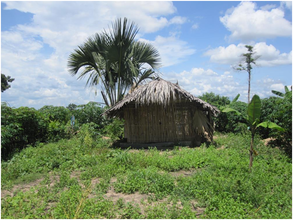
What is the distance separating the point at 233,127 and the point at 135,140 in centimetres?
547

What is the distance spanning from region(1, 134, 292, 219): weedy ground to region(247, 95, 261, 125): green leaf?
4.07 feet

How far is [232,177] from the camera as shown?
17.8ft

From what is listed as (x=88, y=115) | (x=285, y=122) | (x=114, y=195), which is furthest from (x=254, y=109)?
(x=88, y=115)

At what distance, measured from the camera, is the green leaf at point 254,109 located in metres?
5.89

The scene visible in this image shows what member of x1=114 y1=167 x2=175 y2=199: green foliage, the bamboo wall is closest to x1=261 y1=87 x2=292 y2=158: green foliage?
the bamboo wall

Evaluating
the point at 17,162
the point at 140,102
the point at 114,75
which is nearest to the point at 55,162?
the point at 17,162

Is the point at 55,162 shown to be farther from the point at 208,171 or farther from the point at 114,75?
the point at 114,75

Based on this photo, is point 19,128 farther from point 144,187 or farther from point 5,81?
point 5,81

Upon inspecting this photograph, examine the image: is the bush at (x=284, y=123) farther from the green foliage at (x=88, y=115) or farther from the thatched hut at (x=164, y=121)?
the green foliage at (x=88, y=115)

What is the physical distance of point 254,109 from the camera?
601cm

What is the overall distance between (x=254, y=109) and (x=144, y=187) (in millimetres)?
3269

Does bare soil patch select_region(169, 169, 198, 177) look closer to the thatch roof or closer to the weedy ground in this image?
the weedy ground

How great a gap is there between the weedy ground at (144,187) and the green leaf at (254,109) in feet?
4.07

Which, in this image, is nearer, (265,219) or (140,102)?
(265,219)
